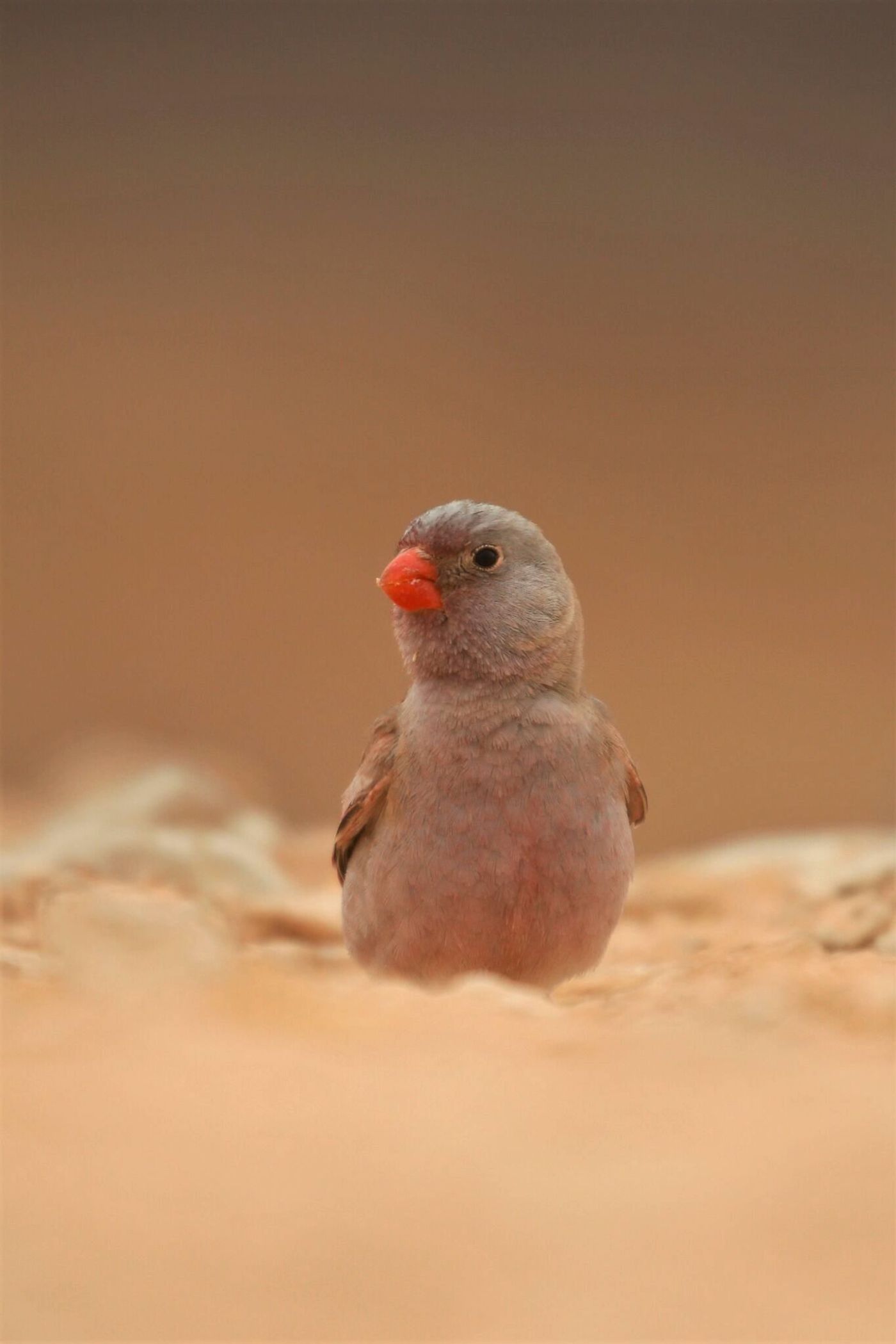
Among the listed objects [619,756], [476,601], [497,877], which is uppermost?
[476,601]

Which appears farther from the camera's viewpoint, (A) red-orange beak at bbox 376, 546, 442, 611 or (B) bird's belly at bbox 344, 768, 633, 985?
(A) red-orange beak at bbox 376, 546, 442, 611

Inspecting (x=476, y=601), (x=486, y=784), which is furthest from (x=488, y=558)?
(x=486, y=784)

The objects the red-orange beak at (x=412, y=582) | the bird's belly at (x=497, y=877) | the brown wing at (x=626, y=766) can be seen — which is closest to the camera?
the bird's belly at (x=497, y=877)

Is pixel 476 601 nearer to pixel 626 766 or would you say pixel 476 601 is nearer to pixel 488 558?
pixel 488 558

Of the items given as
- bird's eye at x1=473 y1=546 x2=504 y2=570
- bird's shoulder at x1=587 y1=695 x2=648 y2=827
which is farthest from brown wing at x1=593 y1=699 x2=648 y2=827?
bird's eye at x1=473 y1=546 x2=504 y2=570

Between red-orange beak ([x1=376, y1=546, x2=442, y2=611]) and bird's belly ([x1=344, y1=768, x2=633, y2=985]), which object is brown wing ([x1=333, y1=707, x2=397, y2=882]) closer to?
bird's belly ([x1=344, y1=768, x2=633, y2=985])

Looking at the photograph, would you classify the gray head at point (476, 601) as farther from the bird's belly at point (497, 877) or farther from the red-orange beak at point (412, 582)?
the bird's belly at point (497, 877)

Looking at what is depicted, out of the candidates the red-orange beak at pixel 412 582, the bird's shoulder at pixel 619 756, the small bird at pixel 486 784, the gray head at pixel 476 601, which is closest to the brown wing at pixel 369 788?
the small bird at pixel 486 784
